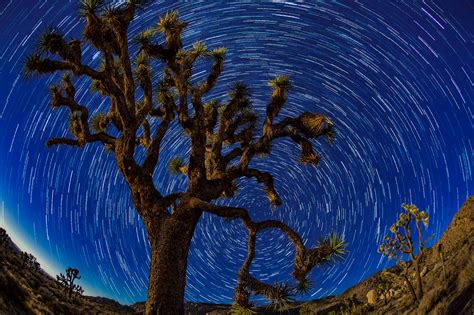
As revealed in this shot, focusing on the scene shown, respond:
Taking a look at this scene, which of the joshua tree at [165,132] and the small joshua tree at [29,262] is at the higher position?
the small joshua tree at [29,262]

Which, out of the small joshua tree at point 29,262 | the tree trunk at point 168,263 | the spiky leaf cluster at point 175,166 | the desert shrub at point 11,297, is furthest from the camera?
the small joshua tree at point 29,262

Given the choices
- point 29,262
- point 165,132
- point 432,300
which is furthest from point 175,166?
point 29,262

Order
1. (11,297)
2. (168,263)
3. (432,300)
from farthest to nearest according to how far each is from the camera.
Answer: (432,300), (11,297), (168,263)

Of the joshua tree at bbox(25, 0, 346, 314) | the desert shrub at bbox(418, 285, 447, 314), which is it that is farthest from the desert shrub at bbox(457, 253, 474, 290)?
the joshua tree at bbox(25, 0, 346, 314)

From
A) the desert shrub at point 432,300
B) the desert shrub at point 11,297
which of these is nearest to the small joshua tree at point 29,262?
the desert shrub at point 11,297

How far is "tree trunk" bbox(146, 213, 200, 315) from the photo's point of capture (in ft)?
22.0

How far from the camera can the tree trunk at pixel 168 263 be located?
265 inches

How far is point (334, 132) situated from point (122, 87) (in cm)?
553

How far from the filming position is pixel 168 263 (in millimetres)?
7020

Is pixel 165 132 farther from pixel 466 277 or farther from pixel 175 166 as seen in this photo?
pixel 466 277

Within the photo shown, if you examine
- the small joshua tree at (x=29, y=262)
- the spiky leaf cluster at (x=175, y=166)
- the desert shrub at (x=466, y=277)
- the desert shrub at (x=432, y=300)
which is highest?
the small joshua tree at (x=29, y=262)

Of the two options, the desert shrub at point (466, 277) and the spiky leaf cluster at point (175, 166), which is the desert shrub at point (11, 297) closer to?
the spiky leaf cluster at point (175, 166)

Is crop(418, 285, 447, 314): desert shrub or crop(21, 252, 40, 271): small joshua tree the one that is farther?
crop(21, 252, 40, 271): small joshua tree

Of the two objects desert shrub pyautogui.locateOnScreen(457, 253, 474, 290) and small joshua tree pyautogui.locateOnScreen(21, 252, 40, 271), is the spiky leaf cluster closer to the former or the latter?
desert shrub pyautogui.locateOnScreen(457, 253, 474, 290)
